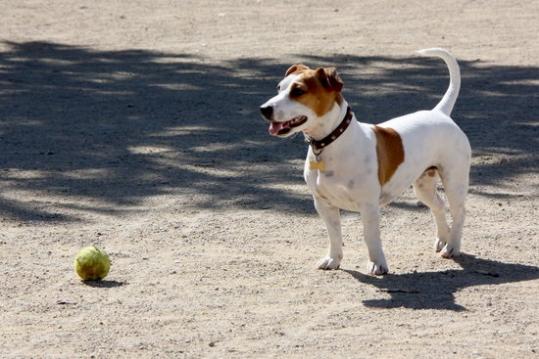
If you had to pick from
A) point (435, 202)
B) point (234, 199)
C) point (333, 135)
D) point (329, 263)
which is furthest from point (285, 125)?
point (234, 199)

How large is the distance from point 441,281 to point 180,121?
4.69 meters

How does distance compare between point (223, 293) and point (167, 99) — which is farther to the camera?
point (167, 99)

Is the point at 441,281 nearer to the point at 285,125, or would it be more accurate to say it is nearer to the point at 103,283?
the point at 285,125

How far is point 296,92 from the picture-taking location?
6.80 meters

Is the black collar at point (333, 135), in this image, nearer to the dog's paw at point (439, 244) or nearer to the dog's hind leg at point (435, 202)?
the dog's hind leg at point (435, 202)

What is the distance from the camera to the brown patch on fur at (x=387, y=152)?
23.2 ft

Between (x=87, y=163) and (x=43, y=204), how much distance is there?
1.14 meters

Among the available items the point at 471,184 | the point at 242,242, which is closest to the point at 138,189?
the point at 242,242

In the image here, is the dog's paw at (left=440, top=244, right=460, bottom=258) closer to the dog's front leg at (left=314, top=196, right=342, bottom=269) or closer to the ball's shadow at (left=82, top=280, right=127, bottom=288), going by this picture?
the dog's front leg at (left=314, top=196, right=342, bottom=269)

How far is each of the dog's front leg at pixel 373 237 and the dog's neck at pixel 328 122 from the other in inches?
17.9

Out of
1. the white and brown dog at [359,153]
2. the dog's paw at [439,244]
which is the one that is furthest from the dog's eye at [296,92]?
the dog's paw at [439,244]

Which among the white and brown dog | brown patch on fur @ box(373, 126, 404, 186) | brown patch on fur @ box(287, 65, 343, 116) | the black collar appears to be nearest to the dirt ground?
the white and brown dog

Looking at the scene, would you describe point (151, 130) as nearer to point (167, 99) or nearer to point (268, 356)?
point (167, 99)

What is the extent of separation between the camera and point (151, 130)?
36.3 feet
